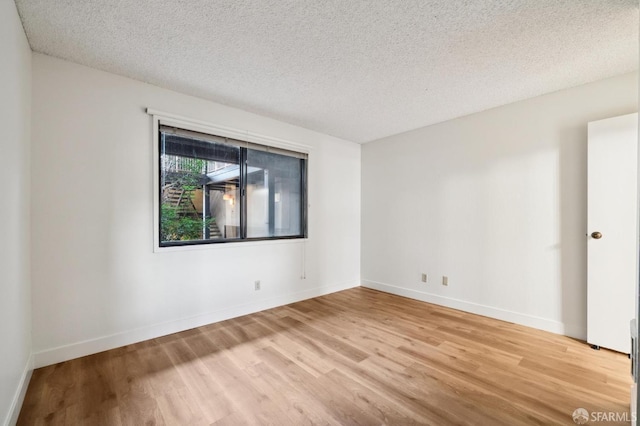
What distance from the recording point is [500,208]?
3219 millimetres

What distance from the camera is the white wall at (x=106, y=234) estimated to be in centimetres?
220

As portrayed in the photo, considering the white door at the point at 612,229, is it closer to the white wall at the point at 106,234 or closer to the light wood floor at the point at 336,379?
the light wood floor at the point at 336,379

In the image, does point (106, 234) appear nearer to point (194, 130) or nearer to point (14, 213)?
point (14, 213)

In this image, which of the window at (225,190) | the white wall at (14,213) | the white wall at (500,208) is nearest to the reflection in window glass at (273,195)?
the window at (225,190)

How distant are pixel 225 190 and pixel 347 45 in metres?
2.05

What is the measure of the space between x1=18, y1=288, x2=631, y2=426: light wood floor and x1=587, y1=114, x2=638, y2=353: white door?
0.93 feet

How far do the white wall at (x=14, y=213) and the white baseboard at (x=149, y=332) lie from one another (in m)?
0.20

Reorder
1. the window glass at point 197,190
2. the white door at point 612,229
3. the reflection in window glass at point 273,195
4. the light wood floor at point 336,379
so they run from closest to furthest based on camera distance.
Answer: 1. the light wood floor at point 336,379
2. the white door at point 612,229
3. the window glass at point 197,190
4. the reflection in window glass at point 273,195

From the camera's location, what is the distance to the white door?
237cm

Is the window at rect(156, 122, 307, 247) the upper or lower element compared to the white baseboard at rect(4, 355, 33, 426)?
upper

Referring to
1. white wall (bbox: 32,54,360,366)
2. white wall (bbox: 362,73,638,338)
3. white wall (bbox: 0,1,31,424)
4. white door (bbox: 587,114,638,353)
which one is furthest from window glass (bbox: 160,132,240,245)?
white door (bbox: 587,114,638,353)

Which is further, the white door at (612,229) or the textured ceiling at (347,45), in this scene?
the white door at (612,229)

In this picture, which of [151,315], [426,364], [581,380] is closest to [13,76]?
[151,315]

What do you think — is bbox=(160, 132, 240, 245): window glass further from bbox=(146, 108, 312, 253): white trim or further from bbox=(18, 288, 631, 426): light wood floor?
bbox=(18, 288, 631, 426): light wood floor
